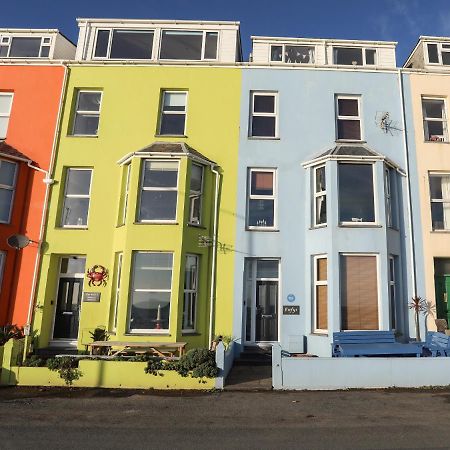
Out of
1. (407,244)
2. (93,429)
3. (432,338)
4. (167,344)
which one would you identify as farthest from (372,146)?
(93,429)

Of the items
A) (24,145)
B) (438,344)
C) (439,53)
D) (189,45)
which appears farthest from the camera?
(189,45)

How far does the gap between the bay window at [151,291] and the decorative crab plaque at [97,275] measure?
1.32 m

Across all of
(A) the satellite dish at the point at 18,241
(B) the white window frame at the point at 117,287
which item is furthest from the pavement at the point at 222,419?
(A) the satellite dish at the point at 18,241

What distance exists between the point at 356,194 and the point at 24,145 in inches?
445

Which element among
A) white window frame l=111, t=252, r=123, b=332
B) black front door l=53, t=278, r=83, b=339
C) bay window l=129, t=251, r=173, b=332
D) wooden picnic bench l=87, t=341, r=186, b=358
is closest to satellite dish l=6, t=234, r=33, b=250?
black front door l=53, t=278, r=83, b=339

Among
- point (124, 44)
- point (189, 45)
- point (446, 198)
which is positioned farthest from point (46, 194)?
point (446, 198)

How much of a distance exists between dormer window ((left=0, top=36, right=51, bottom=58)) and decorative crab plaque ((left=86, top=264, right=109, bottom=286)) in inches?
352

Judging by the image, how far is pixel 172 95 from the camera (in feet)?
47.3

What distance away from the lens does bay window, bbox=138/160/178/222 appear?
12.4 metres

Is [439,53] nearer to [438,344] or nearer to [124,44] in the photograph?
[438,344]

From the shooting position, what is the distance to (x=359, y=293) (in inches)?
462

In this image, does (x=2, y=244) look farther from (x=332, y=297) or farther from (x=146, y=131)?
(x=332, y=297)

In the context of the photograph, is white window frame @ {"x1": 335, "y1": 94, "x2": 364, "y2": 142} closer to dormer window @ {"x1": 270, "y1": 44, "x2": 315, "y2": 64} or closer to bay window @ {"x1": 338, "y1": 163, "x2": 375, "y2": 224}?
bay window @ {"x1": 338, "y1": 163, "x2": 375, "y2": 224}

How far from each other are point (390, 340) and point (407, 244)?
3439 millimetres
